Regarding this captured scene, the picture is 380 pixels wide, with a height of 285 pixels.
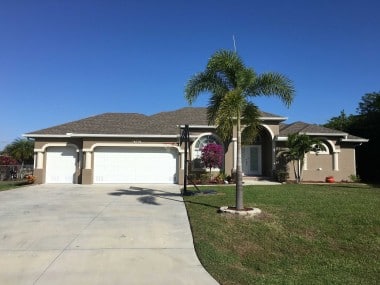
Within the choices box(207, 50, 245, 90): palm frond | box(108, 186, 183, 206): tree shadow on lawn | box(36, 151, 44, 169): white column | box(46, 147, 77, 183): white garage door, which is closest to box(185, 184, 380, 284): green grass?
box(108, 186, 183, 206): tree shadow on lawn

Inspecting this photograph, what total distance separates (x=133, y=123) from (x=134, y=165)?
3717 mm

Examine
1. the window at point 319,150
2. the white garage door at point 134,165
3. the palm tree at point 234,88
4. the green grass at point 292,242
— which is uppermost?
the palm tree at point 234,88

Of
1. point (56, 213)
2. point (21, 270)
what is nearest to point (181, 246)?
point (21, 270)

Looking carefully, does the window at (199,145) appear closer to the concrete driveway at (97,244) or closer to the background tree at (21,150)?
the concrete driveway at (97,244)

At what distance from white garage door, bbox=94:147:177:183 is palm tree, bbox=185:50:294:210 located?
34.5 ft

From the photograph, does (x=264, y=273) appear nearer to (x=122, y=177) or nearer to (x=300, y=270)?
(x=300, y=270)

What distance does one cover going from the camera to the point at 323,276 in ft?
24.6

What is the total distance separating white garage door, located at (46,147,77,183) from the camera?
24031mm

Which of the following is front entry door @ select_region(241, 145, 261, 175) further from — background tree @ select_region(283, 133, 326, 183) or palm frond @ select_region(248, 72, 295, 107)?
palm frond @ select_region(248, 72, 295, 107)

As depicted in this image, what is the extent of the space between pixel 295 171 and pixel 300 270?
55.5 feet

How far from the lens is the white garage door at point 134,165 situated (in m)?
23.5

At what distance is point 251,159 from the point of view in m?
26.2

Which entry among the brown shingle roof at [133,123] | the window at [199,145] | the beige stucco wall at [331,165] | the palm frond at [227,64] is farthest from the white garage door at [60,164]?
the palm frond at [227,64]

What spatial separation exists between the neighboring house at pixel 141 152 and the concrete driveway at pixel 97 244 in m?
8.55
